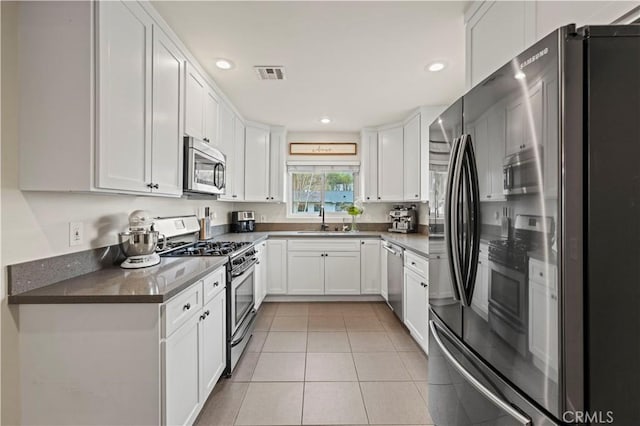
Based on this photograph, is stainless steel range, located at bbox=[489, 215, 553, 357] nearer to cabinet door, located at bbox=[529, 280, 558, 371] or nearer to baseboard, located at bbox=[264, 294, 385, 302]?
cabinet door, located at bbox=[529, 280, 558, 371]

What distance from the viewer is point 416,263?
105 inches

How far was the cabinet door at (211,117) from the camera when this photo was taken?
2.60m

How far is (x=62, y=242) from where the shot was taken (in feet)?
4.82

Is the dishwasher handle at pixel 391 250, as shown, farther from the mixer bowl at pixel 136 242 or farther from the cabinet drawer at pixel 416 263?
the mixer bowl at pixel 136 242

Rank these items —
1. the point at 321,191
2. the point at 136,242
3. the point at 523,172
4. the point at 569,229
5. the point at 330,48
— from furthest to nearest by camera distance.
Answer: the point at 321,191 < the point at 330,48 < the point at 136,242 < the point at 523,172 < the point at 569,229

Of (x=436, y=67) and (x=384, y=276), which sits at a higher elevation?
(x=436, y=67)

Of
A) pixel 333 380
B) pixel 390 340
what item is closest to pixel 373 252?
pixel 390 340

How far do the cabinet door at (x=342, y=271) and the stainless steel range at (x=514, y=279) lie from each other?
2.90 m

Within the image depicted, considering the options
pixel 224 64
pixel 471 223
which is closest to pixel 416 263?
pixel 471 223

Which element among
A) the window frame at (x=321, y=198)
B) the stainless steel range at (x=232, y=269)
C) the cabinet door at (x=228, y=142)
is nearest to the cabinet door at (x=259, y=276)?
the stainless steel range at (x=232, y=269)

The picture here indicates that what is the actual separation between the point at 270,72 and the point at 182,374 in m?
2.34

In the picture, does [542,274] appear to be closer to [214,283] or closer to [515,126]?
[515,126]

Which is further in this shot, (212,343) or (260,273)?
(260,273)

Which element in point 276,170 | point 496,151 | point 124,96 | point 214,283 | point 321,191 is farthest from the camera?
point 321,191
